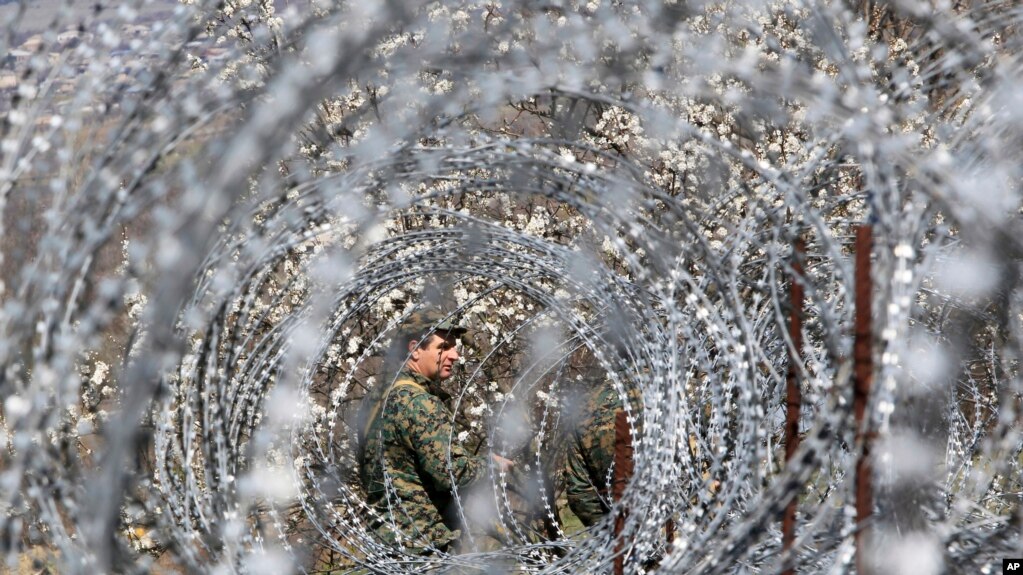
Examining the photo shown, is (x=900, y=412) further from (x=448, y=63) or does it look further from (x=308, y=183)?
(x=308, y=183)

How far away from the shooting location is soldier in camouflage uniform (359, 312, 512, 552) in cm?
587

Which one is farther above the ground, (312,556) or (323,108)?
(323,108)

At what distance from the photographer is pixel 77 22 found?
8.15ft

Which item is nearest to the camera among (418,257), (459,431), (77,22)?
(77,22)

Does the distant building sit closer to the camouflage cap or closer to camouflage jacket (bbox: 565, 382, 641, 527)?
the camouflage cap

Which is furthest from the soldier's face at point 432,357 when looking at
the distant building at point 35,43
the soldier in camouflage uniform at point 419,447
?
the distant building at point 35,43

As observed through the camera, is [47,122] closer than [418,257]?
Yes

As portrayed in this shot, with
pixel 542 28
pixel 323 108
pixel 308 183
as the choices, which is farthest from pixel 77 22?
pixel 323 108

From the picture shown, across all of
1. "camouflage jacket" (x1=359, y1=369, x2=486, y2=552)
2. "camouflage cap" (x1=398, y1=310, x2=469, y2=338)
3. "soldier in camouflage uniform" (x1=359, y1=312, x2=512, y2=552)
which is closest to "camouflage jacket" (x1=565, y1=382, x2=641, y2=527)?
"soldier in camouflage uniform" (x1=359, y1=312, x2=512, y2=552)

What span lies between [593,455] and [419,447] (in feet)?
4.76

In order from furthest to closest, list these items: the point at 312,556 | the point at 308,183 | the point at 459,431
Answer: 1. the point at 459,431
2. the point at 312,556
3. the point at 308,183

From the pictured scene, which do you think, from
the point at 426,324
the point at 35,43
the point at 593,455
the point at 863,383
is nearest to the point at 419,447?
the point at 426,324

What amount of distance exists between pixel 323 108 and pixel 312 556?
12.4 feet

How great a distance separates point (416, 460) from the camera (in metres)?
6.00
